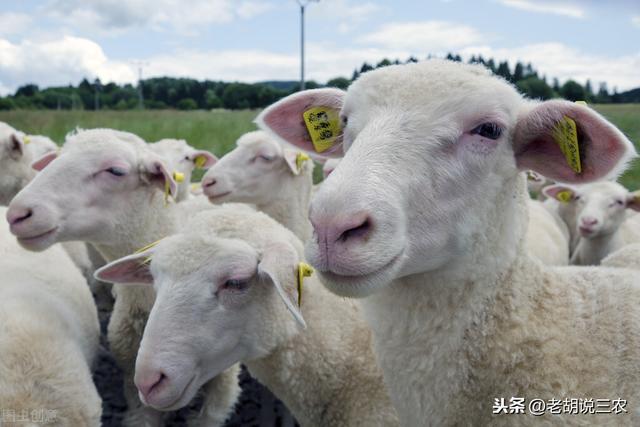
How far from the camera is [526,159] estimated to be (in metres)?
1.89

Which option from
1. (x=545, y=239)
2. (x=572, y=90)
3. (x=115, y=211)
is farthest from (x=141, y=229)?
(x=572, y=90)

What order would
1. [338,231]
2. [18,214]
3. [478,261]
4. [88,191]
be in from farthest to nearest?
[88,191] → [18,214] → [478,261] → [338,231]

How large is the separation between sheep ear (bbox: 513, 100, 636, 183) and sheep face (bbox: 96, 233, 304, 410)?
3.54 feet

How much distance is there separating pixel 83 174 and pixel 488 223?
2.39 metres

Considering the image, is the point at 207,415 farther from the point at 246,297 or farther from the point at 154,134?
the point at 154,134

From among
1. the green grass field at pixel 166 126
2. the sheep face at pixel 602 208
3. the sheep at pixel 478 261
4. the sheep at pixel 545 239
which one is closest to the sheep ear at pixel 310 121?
the sheep at pixel 478 261

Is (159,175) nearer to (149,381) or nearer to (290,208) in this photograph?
(149,381)

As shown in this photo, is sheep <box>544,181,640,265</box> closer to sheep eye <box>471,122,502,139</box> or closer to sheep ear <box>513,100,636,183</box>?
sheep ear <box>513,100,636,183</box>

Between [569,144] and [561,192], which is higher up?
[569,144]

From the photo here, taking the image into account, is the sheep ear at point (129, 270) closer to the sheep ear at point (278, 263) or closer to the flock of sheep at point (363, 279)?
the flock of sheep at point (363, 279)

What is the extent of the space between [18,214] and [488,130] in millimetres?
2474

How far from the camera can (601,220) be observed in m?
5.47

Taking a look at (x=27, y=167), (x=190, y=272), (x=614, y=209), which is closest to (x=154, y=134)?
(x=27, y=167)

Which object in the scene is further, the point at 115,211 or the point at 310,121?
the point at 115,211
